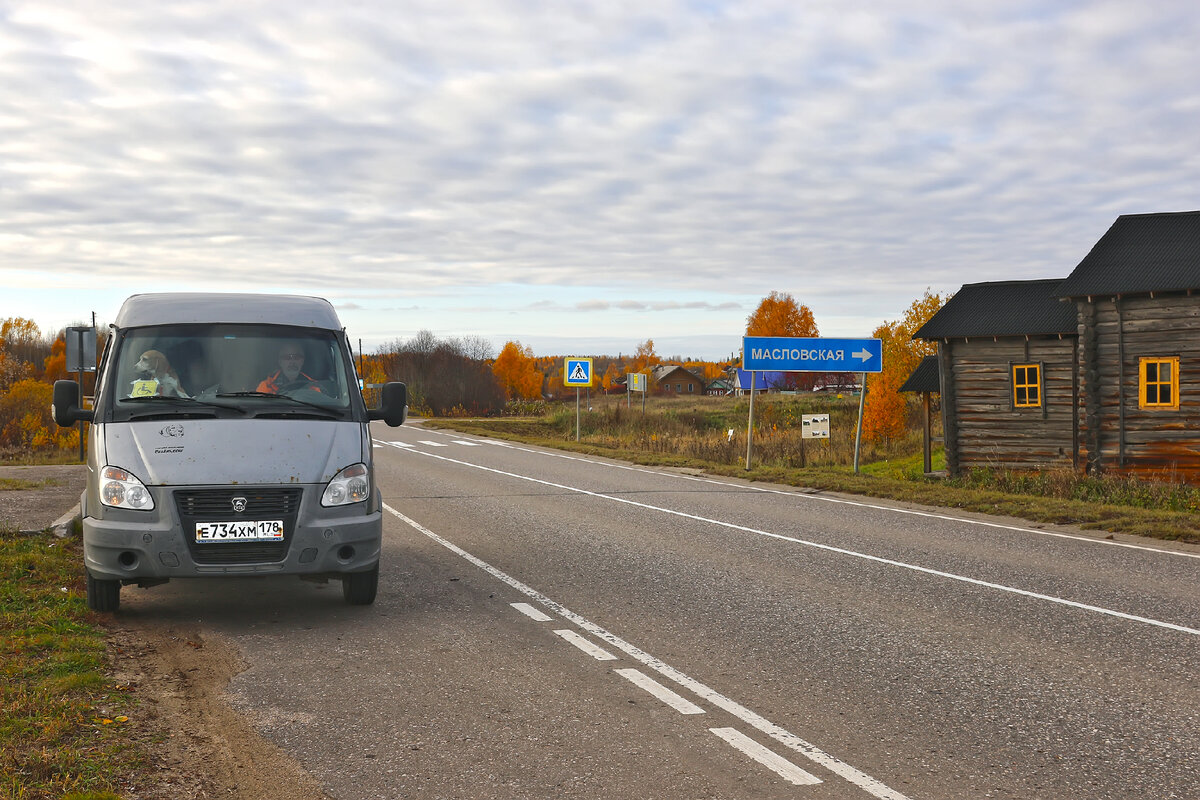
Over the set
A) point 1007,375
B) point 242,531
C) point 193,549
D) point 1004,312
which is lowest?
point 193,549

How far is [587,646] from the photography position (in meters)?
6.47

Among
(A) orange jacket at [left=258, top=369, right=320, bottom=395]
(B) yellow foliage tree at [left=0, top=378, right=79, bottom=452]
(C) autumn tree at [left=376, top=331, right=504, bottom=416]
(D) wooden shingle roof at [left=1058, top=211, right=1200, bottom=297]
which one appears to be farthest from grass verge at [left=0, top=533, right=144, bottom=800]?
(C) autumn tree at [left=376, top=331, right=504, bottom=416]

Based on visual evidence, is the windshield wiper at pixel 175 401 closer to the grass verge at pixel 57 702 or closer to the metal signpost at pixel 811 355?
the grass verge at pixel 57 702

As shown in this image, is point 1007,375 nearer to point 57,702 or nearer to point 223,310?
point 223,310

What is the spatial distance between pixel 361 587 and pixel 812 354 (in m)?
14.8

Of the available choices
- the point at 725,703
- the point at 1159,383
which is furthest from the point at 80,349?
the point at 1159,383

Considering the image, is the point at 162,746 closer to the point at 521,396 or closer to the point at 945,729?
the point at 945,729

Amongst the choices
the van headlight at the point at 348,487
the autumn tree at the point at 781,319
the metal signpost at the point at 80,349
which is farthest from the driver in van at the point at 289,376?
the autumn tree at the point at 781,319

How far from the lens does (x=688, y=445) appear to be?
27969 mm

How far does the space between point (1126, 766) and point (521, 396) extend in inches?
4528

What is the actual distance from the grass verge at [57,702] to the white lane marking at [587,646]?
8.69ft

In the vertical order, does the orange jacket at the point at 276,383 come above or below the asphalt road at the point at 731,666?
above

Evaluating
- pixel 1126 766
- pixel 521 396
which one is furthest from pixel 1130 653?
pixel 521 396

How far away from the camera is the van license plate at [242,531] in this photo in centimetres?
673
